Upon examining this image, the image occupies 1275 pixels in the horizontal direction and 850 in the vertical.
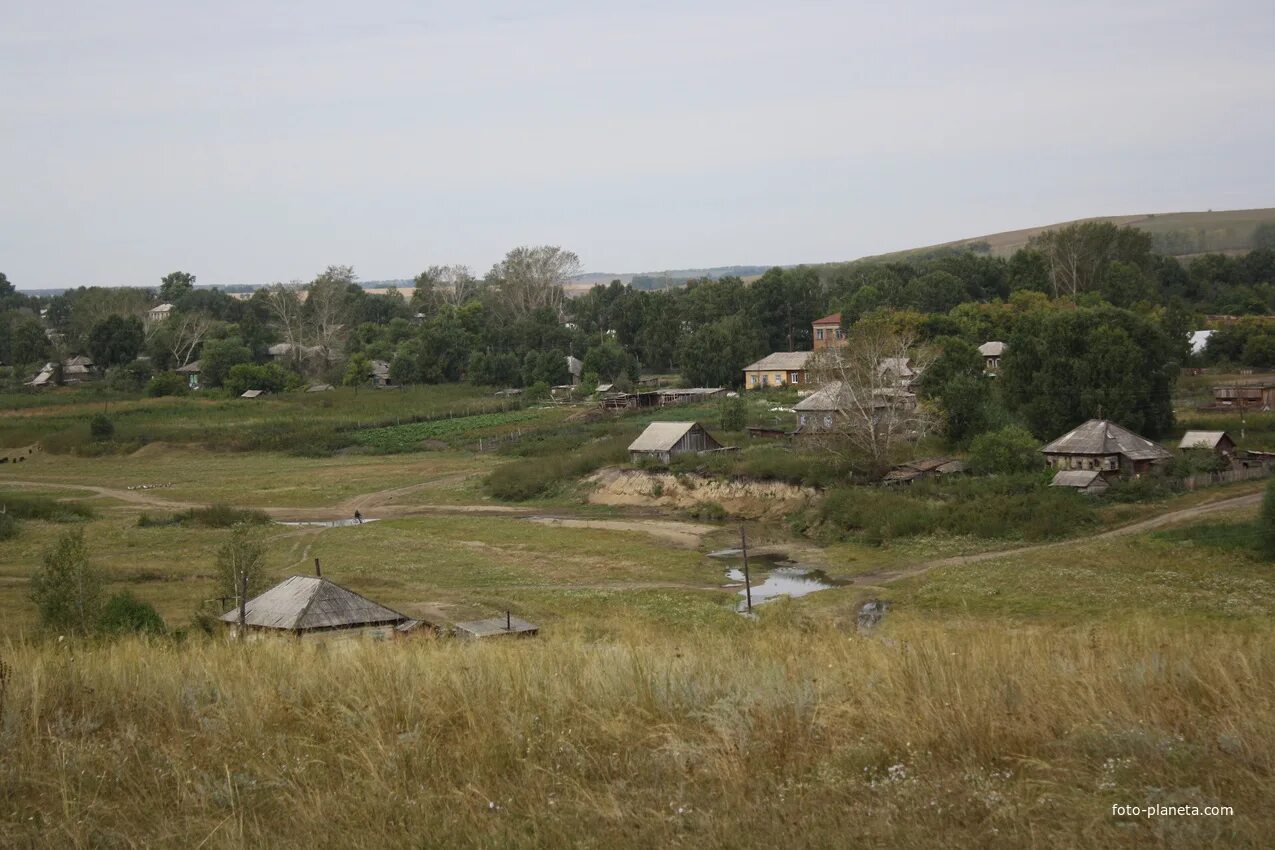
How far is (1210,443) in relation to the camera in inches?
1610

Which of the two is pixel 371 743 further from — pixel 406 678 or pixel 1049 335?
pixel 1049 335

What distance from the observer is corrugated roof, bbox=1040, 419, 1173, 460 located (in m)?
38.8

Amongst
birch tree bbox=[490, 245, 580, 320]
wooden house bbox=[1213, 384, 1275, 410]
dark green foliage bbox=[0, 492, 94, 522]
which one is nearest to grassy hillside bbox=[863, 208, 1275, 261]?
birch tree bbox=[490, 245, 580, 320]

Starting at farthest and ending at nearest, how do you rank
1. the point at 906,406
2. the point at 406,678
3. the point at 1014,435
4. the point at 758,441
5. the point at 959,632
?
the point at 758,441 → the point at 906,406 → the point at 1014,435 → the point at 959,632 → the point at 406,678

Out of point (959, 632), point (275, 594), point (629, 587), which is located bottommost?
point (629, 587)

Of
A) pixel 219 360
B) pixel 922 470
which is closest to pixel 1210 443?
pixel 922 470

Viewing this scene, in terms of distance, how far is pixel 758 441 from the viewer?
54.2 m

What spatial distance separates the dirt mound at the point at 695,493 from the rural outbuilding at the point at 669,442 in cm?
169

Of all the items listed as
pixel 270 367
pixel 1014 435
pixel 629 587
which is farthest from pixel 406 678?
pixel 270 367

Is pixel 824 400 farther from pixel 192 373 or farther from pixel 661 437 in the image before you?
pixel 192 373

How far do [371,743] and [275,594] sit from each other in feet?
47.9

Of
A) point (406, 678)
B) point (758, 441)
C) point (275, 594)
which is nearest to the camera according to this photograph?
point (406, 678)

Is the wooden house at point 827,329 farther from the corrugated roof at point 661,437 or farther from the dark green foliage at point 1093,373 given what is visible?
the dark green foliage at point 1093,373

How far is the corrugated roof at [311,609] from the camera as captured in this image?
19.7 meters
